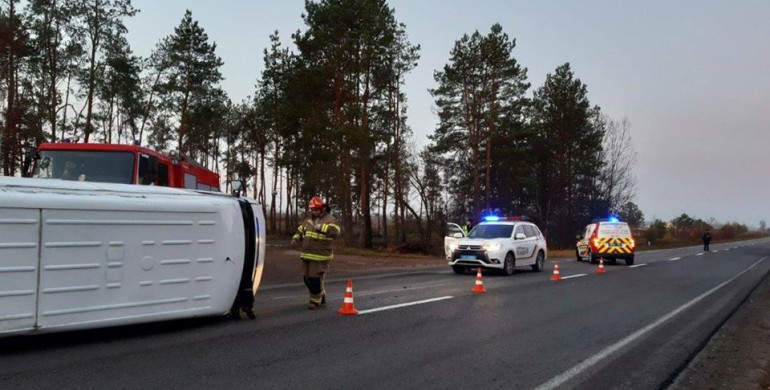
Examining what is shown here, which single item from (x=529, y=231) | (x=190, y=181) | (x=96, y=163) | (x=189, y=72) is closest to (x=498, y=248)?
(x=529, y=231)

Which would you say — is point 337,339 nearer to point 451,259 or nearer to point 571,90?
point 451,259

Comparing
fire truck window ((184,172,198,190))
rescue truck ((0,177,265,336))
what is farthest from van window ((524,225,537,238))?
rescue truck ((0,177,265,336))

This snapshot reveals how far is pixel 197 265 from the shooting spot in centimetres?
757

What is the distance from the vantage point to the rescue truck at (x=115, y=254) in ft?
19.8

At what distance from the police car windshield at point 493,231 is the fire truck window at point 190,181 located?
906cm

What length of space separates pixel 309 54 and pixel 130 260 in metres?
30.6

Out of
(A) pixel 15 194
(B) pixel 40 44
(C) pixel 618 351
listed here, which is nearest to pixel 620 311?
(C) pixel 618 351

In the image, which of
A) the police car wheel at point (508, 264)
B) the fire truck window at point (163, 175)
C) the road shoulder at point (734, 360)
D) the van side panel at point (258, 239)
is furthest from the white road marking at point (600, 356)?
the fire truck window at point (163, 175)

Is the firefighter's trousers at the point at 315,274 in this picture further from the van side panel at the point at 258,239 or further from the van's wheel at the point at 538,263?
the van's wheel at the point at 538,263

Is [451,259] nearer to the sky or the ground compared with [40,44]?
nearer to the ground

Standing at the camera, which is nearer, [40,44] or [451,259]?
[451,259]

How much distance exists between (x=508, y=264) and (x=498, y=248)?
715mm

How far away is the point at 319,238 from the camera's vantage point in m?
9.57

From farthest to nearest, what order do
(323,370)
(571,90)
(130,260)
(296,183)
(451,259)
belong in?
1. (296,183)
2. (571,90)
3. (451,259)
4. (130,260)
5. (323,370)
